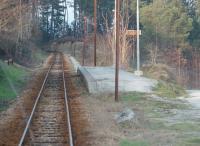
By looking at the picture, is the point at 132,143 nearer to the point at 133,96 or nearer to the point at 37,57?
the point at 133,96

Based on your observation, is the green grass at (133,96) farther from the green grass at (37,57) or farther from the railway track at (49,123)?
the green grass at (37,57)

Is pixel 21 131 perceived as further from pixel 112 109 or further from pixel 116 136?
pixel 112 109

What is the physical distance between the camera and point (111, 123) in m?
17.3

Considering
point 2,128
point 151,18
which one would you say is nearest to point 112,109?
point 2,128

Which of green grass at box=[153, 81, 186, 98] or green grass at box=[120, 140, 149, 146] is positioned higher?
green grass at box=[120, 140, 149, 146]

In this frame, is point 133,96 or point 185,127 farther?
point 133,96

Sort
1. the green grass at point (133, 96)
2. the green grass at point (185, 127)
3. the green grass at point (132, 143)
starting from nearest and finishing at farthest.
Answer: the green grass at point (132, 143) → the green grass at point (185, 127) → the green grass at point (133, 96)

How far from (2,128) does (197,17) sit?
71.4 metres

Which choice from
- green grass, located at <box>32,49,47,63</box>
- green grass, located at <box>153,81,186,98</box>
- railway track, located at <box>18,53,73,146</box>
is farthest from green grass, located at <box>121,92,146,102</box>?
green grass, located at <box>32,49,47,63</box>

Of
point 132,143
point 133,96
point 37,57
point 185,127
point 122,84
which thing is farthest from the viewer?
point 37,57

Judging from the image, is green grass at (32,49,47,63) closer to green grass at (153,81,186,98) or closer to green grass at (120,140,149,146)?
green grass at (153,81,186,98)

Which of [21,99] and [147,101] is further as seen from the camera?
[21,99]

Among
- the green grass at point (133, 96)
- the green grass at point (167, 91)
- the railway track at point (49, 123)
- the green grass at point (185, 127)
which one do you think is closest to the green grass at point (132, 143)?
the railway track at point (49, 123)

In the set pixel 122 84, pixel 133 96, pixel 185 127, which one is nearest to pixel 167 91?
pixel 133 96
